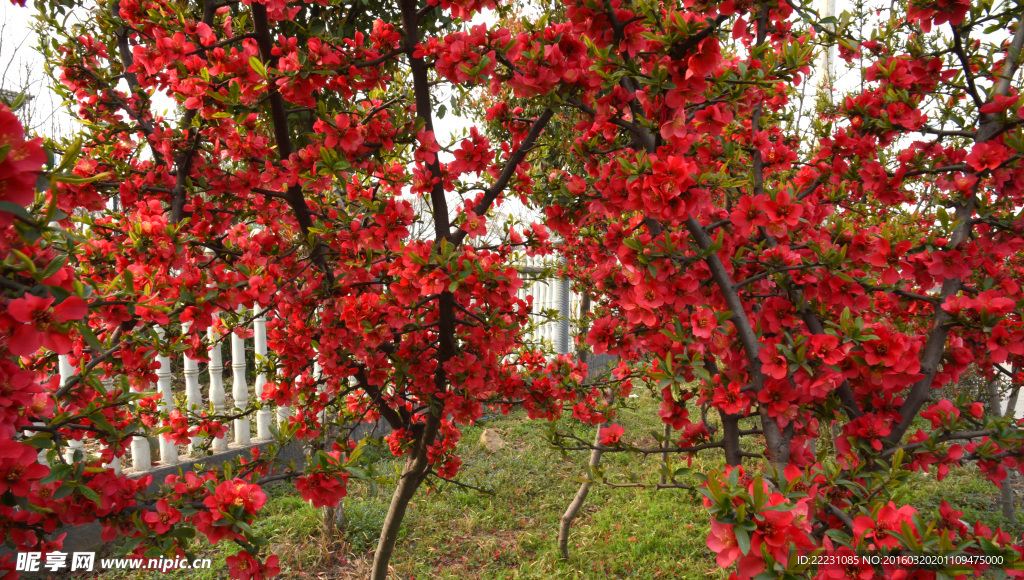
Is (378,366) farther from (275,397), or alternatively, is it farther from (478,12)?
(478,12)

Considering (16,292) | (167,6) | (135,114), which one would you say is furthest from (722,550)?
(135,114)

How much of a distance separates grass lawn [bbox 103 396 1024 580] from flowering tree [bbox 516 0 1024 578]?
138 centimetres

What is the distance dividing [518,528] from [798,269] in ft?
9.54

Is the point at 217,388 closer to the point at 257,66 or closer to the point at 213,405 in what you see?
the point at 213,405

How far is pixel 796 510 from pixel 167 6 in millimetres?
2210

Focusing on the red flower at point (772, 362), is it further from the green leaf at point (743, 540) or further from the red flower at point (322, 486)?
the red flower at point (322, 486)

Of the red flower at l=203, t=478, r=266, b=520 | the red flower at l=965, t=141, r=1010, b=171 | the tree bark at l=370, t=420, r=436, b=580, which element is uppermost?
the red flower at l=965, t=141, r=1010, b=171

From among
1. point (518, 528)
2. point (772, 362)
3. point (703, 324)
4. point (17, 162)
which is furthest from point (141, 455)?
point (772, 362)

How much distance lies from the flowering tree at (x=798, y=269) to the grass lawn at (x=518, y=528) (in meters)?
1.38

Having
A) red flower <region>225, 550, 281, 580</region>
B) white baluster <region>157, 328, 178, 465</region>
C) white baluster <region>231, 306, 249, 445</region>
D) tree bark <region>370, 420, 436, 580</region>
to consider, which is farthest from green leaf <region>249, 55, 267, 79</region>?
white baluster <region>231, 306, 249, 445</region>

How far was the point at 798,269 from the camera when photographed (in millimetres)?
1384

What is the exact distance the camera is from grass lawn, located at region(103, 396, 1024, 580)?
9.96 ft

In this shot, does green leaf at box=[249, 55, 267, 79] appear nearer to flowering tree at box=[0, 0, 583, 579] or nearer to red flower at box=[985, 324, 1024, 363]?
flowering tree at box=[0, 0, 583, 579]

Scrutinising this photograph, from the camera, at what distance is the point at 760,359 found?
4.07 feet
